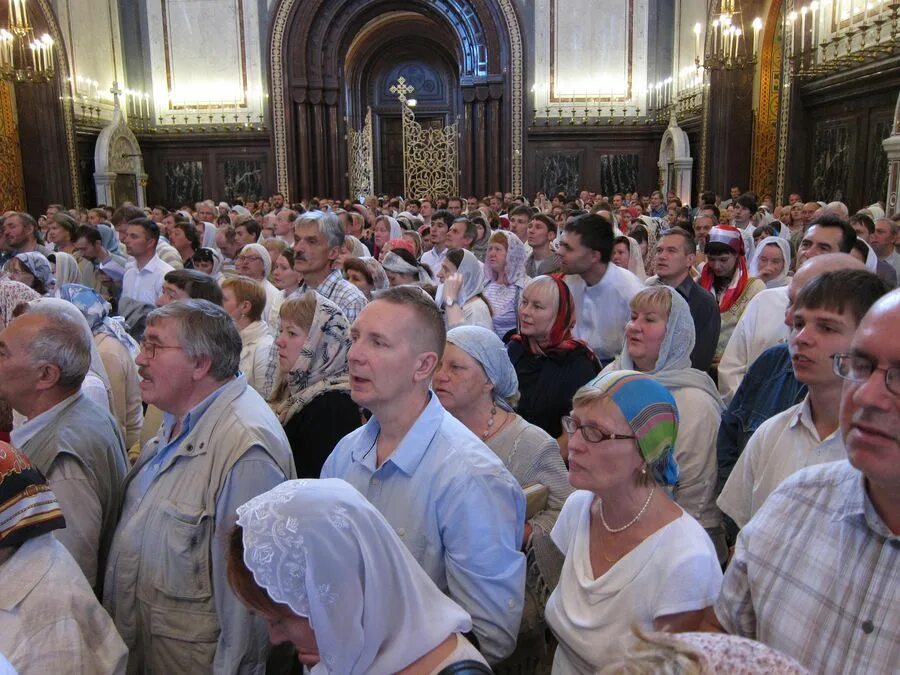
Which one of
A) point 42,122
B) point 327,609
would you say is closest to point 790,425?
point 327,609

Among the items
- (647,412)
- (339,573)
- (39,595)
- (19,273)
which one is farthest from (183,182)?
(339,573)

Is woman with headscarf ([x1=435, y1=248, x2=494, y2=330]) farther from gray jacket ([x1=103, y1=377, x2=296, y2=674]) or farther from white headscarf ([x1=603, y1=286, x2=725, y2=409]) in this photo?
gray jacket ([x1=103, y1=377, x2=296, y2=674])

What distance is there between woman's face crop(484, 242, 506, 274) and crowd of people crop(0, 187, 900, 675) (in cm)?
212

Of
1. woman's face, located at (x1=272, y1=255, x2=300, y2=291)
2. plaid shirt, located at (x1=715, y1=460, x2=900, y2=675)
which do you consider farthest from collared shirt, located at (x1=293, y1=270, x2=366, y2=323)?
plaid shirt, located at (x1=715, y1=460, x2=900, y2=675)

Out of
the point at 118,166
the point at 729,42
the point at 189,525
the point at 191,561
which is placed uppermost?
the point at 729,42

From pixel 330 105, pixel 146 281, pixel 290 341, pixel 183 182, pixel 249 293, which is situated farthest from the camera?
pixel 330 105

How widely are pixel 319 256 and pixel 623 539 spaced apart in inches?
136

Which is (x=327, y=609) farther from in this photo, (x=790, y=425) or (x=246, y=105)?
(x=246, y=105)

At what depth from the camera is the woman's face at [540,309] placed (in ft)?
14.1

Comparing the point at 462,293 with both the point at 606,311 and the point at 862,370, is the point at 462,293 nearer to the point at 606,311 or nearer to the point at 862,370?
the point at 606,311

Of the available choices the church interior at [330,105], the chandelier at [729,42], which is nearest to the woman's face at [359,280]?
the chandelier at [729,42]

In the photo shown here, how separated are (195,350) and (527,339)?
7.04ft

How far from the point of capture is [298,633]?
69.8 inches

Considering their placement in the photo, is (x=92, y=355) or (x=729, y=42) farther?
(x=729, y=42)
